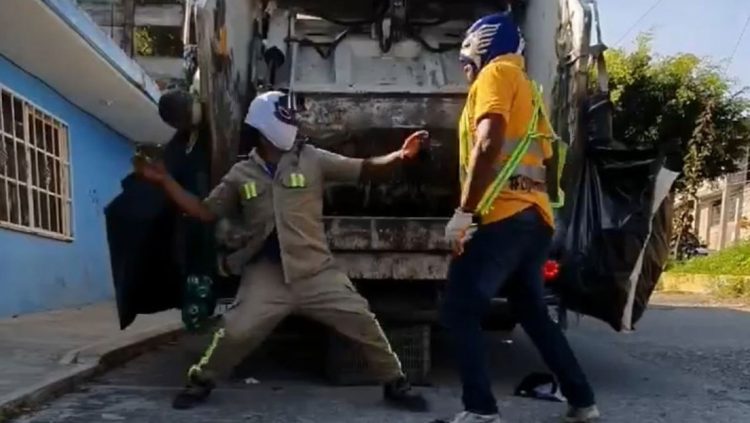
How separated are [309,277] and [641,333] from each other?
497 cm

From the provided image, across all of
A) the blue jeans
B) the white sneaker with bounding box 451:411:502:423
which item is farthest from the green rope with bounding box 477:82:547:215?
the white sneaker with bounding box 451:411:502:423

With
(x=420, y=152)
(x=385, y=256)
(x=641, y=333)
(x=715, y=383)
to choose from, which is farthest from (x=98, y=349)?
(x=641, y=333)

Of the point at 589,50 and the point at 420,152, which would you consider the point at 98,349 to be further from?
the point at 589,50

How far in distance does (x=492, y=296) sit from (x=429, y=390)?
1.21 m

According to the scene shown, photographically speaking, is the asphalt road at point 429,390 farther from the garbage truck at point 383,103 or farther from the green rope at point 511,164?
the green rope at point 511,164

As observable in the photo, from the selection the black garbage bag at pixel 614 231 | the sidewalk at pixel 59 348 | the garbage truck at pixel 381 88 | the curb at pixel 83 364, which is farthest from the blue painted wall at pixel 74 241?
the black garbage bag at pixel 614 231

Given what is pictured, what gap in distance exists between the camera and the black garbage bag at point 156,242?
4.71 metres

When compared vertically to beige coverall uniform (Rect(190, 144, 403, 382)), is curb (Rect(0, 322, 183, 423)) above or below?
below

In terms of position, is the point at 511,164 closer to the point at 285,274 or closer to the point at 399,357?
the point at 285,274

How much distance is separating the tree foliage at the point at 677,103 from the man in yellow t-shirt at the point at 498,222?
19517 millimetres

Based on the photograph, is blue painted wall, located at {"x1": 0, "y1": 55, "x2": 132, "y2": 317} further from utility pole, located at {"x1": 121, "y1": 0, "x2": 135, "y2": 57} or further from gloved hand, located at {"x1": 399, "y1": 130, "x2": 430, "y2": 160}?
utility pole, located at {"x1": 121, "y1": 0, "x2": 135, "y2": 57}

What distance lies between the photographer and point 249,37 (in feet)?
19.6

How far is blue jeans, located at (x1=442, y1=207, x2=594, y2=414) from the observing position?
3787 mm

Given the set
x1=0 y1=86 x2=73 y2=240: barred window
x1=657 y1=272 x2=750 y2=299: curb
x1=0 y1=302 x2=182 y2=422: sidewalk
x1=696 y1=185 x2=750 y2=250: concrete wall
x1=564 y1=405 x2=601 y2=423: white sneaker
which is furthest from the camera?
x1=696 y1=185 x2=750 y2=250: concrete wall
